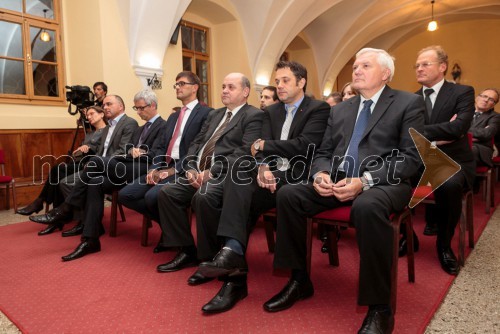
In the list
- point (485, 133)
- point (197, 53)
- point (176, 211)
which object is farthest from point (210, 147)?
point (197, 53)

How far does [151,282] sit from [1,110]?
13.5 ft

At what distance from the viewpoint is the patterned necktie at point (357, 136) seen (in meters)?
1.99

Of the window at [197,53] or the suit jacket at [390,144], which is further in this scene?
the window at [197,53]

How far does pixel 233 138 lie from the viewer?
263 centimetres

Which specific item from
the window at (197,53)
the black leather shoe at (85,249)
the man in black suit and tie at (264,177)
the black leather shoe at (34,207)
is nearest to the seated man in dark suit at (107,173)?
the black leather shoe at (85,249)

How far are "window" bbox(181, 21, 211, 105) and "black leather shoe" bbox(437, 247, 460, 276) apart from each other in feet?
19.5

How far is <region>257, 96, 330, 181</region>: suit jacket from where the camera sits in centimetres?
230

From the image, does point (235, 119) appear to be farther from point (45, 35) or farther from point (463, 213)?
point (45, 35)

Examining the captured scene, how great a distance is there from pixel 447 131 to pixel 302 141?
3.20 feet

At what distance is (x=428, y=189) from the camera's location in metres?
2.20

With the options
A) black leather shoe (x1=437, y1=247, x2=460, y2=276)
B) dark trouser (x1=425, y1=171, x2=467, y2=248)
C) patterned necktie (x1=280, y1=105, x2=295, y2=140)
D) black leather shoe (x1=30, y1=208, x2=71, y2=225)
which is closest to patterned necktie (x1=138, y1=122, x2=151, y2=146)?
black leather shoe (x1=30, y1=208, x2=71, y2=225)

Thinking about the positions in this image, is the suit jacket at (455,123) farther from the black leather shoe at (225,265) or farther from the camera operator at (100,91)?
the camera operator at (100,91)

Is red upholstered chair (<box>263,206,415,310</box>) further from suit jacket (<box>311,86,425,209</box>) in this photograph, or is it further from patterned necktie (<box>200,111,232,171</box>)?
patterned necktie (<box>200,111,232,171</box>)

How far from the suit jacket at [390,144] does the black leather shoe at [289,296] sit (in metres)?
0.62
